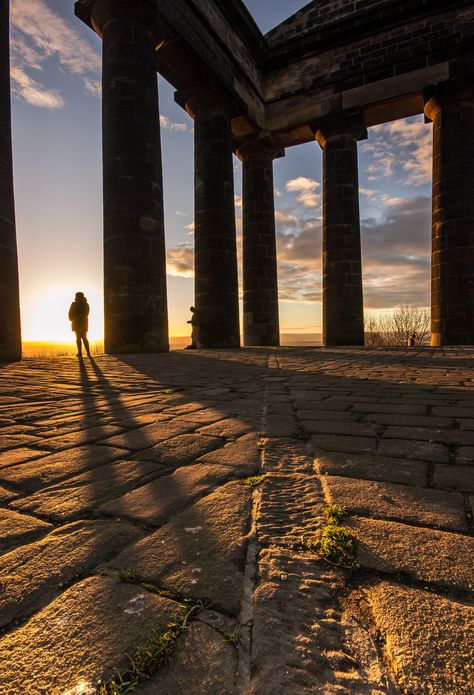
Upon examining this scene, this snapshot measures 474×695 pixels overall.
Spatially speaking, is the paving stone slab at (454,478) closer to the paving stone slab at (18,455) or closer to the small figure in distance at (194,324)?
the paving stone slab at (18,455)

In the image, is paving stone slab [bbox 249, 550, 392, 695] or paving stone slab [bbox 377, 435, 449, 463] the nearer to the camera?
paving stone slab [bbox 249, 550, 392, 695]

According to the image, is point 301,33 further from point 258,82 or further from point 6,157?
point 6,157

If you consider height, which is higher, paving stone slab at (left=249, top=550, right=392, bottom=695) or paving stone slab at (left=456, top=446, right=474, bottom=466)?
paving stone slab at (left=456, top=446, right=474, bottom=466)

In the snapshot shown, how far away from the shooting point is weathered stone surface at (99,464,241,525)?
4.67 feet

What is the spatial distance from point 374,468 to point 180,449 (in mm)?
996

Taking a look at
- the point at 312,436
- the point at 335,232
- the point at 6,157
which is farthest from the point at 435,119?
the point at 312,436

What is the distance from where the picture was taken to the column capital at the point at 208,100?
42.9ft

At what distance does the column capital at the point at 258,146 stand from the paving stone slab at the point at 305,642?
697 inches

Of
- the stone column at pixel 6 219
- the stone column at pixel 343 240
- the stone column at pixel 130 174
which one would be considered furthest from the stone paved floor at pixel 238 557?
the stone column at pixel 343 240

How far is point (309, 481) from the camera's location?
1675 mm

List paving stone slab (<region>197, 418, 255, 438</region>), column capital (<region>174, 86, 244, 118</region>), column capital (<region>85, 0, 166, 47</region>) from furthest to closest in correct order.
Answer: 1. column capital (<region>174, 86, 244, 118</region>)
2. column capital (<region>85, 0, 166, 47</region>)
3. paving stone slab (<region>197, 418, 255, 438</region>)

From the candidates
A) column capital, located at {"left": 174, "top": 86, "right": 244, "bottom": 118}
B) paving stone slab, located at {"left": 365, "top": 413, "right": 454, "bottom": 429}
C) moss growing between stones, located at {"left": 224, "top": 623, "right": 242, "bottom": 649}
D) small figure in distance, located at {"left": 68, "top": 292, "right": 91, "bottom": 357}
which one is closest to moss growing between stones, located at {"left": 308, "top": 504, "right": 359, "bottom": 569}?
moss growing between stones, located at {"left": 224, "top": 623, "right": 242, "bottom": 649}

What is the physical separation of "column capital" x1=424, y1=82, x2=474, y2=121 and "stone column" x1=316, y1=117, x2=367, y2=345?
2.37 metres

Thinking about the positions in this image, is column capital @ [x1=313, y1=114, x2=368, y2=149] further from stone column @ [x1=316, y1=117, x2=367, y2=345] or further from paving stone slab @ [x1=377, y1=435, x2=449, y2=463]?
paving stone slab @ [x1=377, y1=435, x2=449, y2=463]
